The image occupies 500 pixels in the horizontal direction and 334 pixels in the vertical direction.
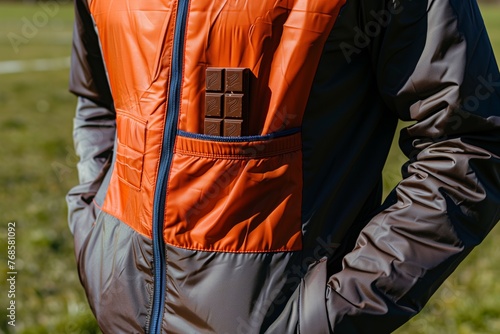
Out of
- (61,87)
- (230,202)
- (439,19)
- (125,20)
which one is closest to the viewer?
(439,19)

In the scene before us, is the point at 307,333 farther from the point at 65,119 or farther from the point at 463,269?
the point at 65,119

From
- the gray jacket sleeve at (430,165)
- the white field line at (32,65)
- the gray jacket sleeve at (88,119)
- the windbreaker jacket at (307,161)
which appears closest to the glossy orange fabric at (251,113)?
the windbreaker jacket at (307,161)

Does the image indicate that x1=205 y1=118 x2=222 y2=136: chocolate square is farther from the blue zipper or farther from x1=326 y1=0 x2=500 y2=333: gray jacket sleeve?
x1=326 y1=0 x2=500 y2=333: gray jacket sleeve

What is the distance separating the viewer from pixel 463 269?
438cm

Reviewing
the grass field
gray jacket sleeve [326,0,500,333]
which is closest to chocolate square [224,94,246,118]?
gray jacket sleeve [326,0,500,333]

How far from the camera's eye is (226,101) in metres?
1.52

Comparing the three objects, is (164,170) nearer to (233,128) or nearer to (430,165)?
(233,128)

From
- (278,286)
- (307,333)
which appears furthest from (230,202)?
(307,333)

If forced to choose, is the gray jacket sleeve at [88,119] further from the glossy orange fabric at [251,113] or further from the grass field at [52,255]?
the grass field at [52,255]

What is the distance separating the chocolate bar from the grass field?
2344 mm

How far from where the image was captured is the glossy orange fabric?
1.50m

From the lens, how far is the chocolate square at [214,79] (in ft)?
4.99

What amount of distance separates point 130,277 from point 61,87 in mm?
10257

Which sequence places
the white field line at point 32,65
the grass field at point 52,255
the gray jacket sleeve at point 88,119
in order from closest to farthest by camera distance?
the gray jacket sleeve at point 88,119, the grass field at point 52,255, the white field line at point 32,65
